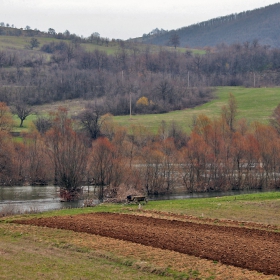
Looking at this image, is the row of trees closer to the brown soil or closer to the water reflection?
the water reflection

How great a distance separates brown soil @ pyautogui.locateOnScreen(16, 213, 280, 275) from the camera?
24578 mm

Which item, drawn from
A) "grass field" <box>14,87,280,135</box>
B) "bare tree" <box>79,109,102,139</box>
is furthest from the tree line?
"bare tree" <box>79,109,102,139</box>

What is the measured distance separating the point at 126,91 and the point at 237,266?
136 metres

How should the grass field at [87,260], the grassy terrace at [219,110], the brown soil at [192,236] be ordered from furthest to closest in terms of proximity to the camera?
1. the grassy terrace at [219,110]
2. the brown soil at [192,236]
3. the grass field at [87,260]

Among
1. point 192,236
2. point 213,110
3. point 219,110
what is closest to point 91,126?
point 219,110

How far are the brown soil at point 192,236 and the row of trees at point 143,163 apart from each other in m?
21.6

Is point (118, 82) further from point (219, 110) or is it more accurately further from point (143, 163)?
point (143, 163)

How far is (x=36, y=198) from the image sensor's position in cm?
5684

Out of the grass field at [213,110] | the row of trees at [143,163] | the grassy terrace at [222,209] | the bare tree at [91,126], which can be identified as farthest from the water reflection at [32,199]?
the grass field at [213,110]

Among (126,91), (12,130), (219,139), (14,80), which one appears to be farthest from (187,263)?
(14,80)

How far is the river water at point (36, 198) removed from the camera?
49.1 meters

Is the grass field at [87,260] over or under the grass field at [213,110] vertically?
under

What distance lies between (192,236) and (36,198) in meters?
30.8

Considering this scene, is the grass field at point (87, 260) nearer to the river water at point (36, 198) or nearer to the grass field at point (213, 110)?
the river water at point (36, 198)
